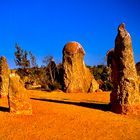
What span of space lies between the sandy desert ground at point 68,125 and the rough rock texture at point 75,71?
434 inches

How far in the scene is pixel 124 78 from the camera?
1808cm

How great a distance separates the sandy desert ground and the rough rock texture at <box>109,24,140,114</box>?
60 cm

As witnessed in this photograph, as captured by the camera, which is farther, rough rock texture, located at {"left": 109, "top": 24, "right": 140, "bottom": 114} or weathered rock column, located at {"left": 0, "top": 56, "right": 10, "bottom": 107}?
weathered rock column, located at {"left": 0, "top": 56, "right": 10, "bottom": 107}

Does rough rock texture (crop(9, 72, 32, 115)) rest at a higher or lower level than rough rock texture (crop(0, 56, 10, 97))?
lower

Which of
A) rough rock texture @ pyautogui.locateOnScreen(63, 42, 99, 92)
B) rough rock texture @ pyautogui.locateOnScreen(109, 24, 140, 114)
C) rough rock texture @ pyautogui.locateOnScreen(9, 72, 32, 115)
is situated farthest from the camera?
rough rock texture @ pyautogui.locateOnScreen(63, 42, 99, 92)

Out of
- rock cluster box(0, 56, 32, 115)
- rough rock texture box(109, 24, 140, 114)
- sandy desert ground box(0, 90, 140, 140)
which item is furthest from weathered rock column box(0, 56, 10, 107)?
rough rock texture box(109, 24, 140, 114)

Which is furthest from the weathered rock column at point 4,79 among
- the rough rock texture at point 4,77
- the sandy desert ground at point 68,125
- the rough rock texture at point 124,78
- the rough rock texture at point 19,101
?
the rough rock texture at point 124,78

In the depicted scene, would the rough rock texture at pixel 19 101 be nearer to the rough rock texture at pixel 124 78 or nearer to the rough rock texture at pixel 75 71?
the rough rock texture at pixel 124 78

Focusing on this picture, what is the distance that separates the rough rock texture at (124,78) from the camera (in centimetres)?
1766

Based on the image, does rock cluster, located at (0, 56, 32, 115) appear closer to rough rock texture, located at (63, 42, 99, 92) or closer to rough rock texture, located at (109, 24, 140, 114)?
rough rock texture, located at (109, 24, 140, 114)

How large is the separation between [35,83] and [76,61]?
900cm

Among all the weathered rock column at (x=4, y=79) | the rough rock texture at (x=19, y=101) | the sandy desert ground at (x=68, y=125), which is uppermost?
the weathered rock column at (x=4, y=79)

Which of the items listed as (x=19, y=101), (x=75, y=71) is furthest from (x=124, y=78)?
(x=75, y=71)

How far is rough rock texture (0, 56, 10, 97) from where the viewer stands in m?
23.6
